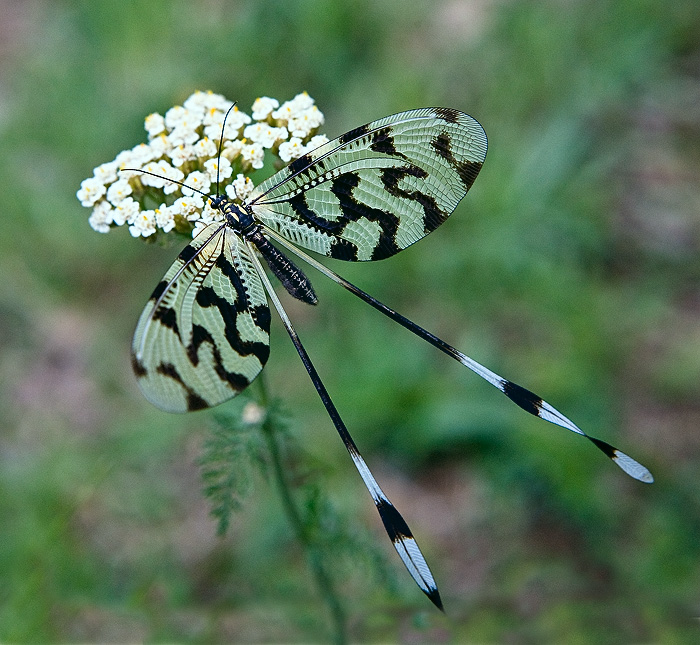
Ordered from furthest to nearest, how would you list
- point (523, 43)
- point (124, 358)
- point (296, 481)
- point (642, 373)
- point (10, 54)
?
point (10, 54), point (523, 43), point (124, 358), point (642, 373), point (296, 481)

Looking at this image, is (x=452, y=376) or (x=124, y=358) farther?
(x=124, y=358)

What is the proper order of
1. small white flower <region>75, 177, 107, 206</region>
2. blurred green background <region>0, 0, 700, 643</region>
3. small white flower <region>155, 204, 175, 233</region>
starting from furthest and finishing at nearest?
blurred green background <region>0, 0, 700, 643</region>, small white flower <region>75, 177, 107, 206</region>, small white flower <region>155, 204, 175, 233</region>

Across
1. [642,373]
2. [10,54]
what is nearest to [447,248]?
[642,373]

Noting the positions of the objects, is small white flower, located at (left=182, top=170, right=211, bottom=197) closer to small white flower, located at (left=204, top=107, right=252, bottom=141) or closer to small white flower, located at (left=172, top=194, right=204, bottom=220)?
small white flower, located at (left=172, top=194, right=204, bottom=220)

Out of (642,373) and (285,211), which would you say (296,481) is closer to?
(285,211)

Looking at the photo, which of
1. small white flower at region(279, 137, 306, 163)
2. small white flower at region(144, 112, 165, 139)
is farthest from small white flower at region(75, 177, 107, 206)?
small white flower at region(279, 137, 306, 163)

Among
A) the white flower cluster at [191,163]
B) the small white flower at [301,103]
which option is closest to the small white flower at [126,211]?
the white flower cluster at [191,163]

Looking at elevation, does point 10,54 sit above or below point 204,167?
above
